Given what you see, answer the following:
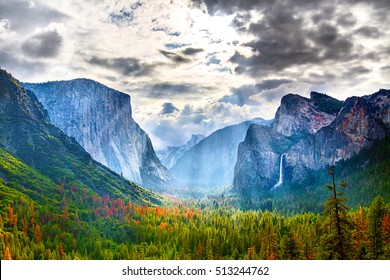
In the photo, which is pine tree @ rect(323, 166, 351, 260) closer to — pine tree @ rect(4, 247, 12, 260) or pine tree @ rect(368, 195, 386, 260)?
pine tree @ rect(368, 195, 386, 260)

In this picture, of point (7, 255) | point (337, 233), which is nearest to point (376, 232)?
point (337, 233)

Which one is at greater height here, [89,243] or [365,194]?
[365,194]

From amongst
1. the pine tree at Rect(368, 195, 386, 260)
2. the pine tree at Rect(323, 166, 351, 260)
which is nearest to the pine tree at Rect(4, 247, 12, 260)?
the pine tree at Rect(323, 166, 351, 260)

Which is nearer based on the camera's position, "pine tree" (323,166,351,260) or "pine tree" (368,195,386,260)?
"pine tree" (323,166,351,260)

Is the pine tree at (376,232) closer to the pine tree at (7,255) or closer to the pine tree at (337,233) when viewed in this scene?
the pine tree at (337,233)

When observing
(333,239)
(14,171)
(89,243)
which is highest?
(14,171)

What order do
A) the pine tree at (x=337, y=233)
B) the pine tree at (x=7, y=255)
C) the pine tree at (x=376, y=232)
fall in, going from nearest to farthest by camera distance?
the pine tree at (x=337, y=233) < the pine tree at (x=376, y=232) < the pine tree at (x=7, y=255)

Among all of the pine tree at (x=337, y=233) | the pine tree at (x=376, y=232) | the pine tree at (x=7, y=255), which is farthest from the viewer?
the pine tree at (x=7, y=255)

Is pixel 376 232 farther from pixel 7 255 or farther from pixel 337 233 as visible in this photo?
pixel 7 255

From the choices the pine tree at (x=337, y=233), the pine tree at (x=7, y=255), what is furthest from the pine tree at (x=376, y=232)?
the pine tree at (x=7, y=255)
